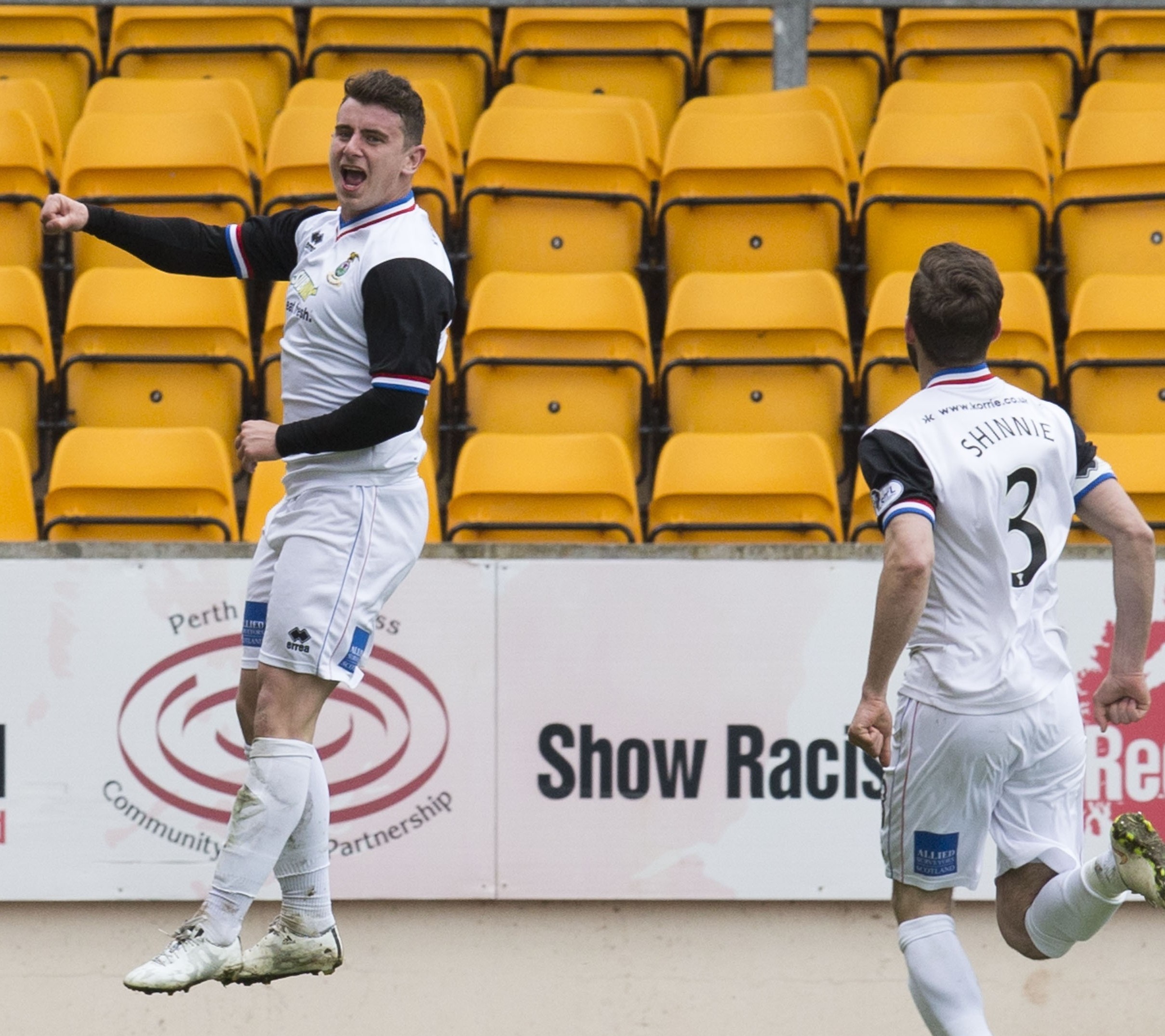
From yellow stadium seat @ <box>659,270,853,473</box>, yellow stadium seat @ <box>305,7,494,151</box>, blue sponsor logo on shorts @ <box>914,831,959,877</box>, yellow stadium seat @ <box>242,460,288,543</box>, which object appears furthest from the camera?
yellow stadium seat @ <box>305,7,494,151</box>

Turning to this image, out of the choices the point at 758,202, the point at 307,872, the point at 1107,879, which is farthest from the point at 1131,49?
the point at 307,872

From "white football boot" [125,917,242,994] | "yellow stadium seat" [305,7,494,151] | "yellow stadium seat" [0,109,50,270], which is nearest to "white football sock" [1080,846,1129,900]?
"white football boot" [125,917,242,994]

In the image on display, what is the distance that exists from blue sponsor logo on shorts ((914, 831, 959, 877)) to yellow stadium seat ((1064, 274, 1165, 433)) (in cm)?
295

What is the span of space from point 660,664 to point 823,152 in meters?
2.59

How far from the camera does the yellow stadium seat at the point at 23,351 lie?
6.37 metres

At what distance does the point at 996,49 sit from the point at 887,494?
17.0 ft

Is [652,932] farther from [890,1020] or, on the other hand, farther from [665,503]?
[665,503]

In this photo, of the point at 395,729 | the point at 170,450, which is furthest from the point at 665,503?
the point at 170,450

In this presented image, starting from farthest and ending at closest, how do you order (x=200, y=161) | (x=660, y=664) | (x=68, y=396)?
(x=200, y=161)
(x=68, y=396)
(x=660, y=664)

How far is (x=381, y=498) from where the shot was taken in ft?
13.5

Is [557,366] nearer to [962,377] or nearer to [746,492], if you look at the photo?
[746,492]

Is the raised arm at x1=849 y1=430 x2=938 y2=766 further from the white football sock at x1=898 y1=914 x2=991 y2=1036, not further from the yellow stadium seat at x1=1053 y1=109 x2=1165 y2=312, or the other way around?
the yellow stadium seat at x1=1053 y1=109 x2=1165 y2=312

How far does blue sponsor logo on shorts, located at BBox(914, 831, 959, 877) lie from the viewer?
3.97 meters

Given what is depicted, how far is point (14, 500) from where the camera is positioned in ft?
19.5
